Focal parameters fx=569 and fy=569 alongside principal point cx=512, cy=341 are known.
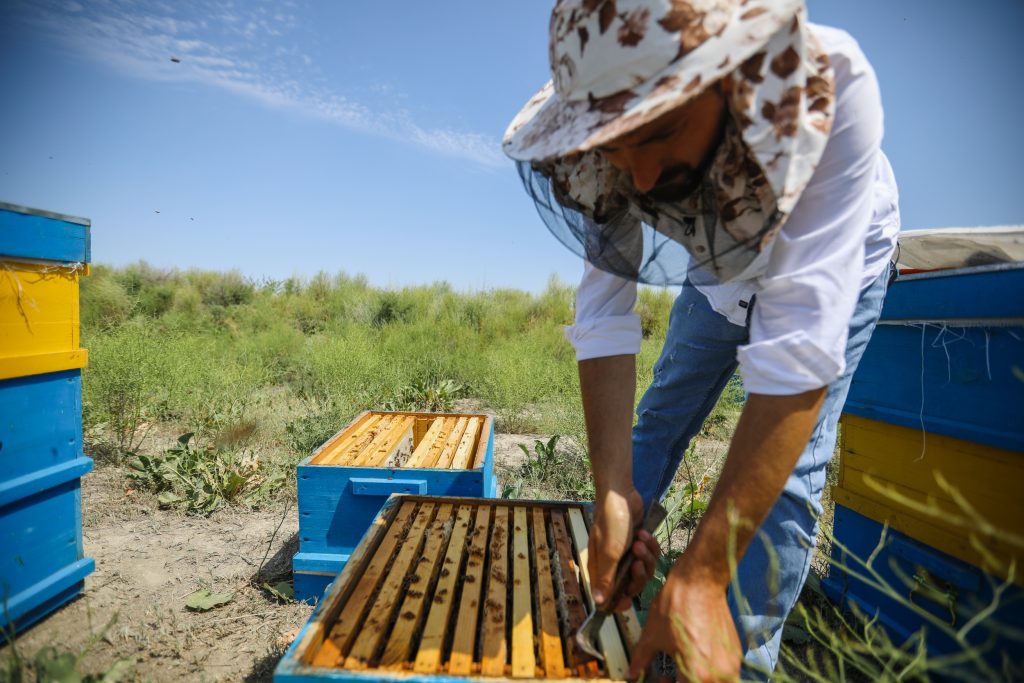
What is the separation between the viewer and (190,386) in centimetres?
451

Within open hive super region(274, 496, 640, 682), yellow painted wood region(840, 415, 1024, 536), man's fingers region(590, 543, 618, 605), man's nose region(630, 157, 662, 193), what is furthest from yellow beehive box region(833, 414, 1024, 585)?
man's nose region(630, 157, 662, 193)

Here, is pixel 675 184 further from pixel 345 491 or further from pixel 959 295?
pixel 345 491

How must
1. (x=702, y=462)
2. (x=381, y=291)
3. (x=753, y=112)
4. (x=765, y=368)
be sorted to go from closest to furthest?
(x=753, y=112) → (x=765, y=368) → (x=702, y=462) → (x=381, y=291)

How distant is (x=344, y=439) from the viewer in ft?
8.41

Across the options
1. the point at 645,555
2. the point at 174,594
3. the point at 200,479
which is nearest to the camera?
the point at 645,555

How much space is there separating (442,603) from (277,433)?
3166 millimetres

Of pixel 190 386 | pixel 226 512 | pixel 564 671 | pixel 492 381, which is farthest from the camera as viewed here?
pixel 492 381

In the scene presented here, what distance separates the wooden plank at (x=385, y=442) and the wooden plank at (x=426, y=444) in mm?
98

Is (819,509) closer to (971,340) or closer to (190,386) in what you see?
(971,340)

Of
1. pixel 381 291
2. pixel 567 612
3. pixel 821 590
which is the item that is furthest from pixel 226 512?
pixel 381 291

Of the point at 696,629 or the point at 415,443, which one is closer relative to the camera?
the point at 696,629

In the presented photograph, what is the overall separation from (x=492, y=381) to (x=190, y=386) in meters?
2.56

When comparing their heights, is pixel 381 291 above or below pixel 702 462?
above

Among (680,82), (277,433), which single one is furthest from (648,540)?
(277,433)
